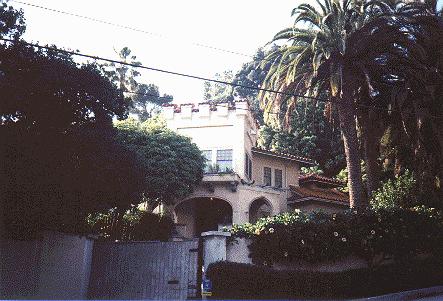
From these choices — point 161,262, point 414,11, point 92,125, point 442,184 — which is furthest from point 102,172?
point 442,184

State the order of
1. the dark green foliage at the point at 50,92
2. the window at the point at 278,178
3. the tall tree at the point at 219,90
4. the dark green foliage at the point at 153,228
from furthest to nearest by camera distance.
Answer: the tall tree at the point at 219,90, the window at the point at 278,178, the dark green foliage at the point at 153,228, the dark green foliage at the point at 50,92

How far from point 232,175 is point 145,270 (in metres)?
12.2

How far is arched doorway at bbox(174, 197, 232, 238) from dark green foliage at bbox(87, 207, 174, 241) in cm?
421

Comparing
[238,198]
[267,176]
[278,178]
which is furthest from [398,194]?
[267,176]

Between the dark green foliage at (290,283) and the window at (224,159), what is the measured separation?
14.2 m

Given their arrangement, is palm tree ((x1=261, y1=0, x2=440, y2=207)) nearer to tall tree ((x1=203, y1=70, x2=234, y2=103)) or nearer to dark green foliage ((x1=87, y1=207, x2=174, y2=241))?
A: dark green foliage ((x1=87, y1=207, x2=174, y2=241))

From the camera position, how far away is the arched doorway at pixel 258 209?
2816 cm

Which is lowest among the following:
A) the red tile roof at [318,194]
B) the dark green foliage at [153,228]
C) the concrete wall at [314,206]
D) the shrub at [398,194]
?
the dark green foliage at [153,228]

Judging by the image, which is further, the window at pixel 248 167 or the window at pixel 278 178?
the window at pixel 278 178

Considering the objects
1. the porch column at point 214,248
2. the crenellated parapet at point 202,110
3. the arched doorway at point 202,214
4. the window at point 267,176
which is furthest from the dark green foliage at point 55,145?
the window at point 267,176

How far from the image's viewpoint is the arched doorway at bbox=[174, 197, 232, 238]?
27828 millimetres

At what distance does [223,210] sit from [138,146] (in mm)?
8786

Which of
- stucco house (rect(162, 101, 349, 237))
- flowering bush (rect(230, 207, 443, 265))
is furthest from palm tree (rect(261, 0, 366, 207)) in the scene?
stucco house (rect(162, 101, 349, 237))

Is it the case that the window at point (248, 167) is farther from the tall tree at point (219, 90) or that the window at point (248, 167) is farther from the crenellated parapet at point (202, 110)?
the tall tree at point (219, 90)
